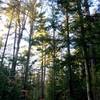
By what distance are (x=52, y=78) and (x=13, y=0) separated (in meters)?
6.57

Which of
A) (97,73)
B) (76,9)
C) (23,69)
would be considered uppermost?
(76,9)

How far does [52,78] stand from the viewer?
643 inches

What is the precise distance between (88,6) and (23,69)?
9.40 m

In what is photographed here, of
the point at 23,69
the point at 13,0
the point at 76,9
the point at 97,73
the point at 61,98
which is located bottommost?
the point at 61,98

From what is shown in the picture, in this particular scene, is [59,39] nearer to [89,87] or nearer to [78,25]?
[78,25]

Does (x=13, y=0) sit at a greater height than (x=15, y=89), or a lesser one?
greater

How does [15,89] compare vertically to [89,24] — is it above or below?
below

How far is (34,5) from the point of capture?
1945 cm

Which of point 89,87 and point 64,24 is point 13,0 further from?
point 89,87

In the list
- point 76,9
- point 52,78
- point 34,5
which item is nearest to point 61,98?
point 52,78

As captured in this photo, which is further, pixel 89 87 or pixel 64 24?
pixel 64 24

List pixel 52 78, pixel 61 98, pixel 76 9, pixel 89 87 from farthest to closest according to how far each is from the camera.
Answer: pixel 52 78
pixel 61 98
pixel 76 9
pixel 89 87

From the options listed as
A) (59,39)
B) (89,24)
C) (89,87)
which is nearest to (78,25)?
(89,24)

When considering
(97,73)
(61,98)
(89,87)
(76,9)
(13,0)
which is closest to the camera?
(89,87)
